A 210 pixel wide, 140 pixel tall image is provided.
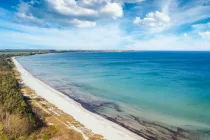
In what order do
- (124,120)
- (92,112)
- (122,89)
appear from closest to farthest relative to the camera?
(124,120) → (92,112) → (122,89)

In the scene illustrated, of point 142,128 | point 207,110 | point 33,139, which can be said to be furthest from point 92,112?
point 207,110

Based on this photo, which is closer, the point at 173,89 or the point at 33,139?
the point at 33,139

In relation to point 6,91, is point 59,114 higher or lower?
lower

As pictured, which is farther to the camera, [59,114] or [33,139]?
[59,114]

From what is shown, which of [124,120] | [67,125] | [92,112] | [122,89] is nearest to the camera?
[67,125]

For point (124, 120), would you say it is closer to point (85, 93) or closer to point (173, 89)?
point (85, 93)

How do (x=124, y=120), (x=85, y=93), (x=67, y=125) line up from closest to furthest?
(x=67, y=125) → (x=124, y=120) → (x=85, y=93)

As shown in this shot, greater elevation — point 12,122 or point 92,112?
point 12,122

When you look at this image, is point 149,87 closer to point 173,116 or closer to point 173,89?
point 173,89

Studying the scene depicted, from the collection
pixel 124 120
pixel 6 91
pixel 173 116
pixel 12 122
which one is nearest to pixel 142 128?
pixel 124 120
